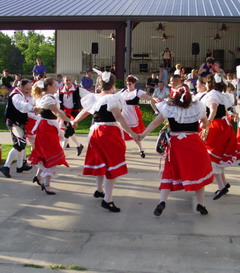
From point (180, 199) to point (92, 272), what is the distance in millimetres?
2709

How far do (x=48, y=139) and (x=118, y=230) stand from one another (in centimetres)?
212

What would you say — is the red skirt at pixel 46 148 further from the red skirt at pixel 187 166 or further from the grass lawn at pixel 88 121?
the grass lawn at pixel 88 121

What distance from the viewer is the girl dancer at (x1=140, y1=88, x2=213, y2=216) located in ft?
18.4

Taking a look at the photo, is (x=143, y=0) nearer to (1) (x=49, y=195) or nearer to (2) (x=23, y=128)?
(2) (x=23, y=128)

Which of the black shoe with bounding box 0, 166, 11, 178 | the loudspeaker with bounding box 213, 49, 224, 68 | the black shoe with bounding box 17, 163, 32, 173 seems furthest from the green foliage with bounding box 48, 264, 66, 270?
the loudspeaker with bounding box 213, 49, 224, 68

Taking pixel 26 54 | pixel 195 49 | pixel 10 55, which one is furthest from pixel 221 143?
pixel 10 55

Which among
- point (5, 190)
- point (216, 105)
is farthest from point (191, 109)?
point (5, 190)

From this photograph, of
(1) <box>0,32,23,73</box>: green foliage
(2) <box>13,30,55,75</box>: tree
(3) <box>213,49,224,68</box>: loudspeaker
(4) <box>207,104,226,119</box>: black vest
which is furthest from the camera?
(1) <box>0,32,23,73</box>: green foliage

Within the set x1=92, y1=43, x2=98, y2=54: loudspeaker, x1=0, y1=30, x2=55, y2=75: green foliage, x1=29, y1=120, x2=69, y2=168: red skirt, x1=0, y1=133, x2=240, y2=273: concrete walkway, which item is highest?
x1=0, y1=30, x2=55, y2=75: green foliage

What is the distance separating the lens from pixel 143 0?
71.8ft

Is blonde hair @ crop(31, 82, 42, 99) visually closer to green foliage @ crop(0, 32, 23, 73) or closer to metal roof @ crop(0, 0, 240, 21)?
metal roof @ crop(0, 0, 240, 21)

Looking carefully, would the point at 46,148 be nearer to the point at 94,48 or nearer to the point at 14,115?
the point at 14,115

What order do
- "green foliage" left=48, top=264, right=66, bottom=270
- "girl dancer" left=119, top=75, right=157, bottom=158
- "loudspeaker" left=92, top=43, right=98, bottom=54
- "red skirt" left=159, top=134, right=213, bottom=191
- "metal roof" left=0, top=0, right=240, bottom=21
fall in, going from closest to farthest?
"green foliage" left=48, top=264, right=66, bottom=270 → "red skirt" left=159, top=134, right=213, bottom=191 → "girl dancer" left=119, top=75, right=157, bottom=158 → "metal roof" left=0, top=0, right=240, bottom=21 → "loudspeaker" left=92, top=43, right=98, bottom=54

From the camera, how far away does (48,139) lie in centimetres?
690
